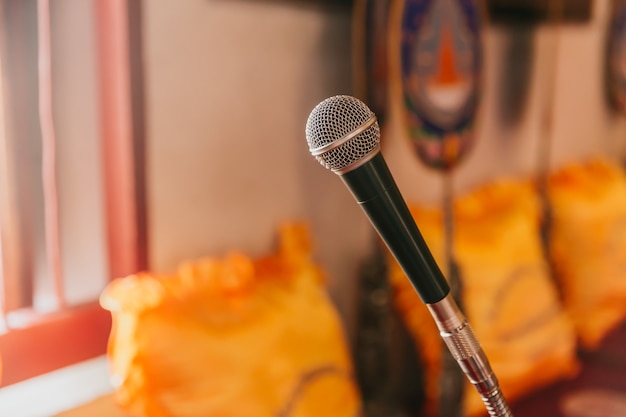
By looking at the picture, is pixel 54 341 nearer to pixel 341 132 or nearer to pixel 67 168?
pixel 67 168

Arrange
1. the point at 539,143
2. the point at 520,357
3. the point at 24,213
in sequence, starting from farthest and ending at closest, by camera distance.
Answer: the point at 539,143, the point at 520,357, the point at 24,213

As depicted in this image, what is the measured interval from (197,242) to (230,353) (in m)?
0.27

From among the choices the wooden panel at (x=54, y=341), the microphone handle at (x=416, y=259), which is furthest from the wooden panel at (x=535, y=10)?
the microphone handle at (x=416, y=259)

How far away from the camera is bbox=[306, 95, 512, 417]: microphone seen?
568 millimetres

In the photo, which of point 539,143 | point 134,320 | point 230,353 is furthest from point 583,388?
point 134,320

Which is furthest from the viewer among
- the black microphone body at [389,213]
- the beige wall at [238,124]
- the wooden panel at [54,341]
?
the beige wall at [238,124]

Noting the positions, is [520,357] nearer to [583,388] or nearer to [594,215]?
[583,388]

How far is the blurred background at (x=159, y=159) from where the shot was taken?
1163mm

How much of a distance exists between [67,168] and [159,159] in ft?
0.56

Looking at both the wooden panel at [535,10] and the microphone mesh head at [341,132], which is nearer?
the microphone mesh head at [341,132]

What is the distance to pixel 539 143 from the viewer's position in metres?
2.38

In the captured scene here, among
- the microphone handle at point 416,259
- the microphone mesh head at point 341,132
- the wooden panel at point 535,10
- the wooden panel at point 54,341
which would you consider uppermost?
the wooden panel at point 535,10

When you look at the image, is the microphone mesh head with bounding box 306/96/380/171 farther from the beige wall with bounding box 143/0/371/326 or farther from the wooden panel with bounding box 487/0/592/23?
the wooden panel with bounding box 487/0/592/23

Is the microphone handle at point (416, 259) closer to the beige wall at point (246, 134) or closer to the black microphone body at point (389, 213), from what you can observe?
the black microphone body at point (389, 213)
